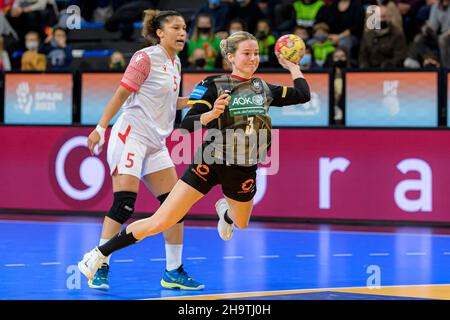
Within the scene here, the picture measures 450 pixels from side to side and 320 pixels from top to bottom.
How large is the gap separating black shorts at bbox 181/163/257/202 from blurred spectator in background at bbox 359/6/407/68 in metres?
7.04

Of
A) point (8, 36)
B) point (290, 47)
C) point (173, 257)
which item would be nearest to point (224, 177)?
point (173, 257)

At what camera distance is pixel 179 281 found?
28.0 feet

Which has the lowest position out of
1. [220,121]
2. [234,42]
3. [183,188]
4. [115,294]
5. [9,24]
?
[115,294]

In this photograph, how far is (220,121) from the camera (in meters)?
8.02

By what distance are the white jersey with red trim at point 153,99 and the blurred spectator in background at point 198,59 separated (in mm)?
6210

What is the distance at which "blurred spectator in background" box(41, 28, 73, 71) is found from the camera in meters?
16.5

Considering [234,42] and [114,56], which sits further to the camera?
[114,56]

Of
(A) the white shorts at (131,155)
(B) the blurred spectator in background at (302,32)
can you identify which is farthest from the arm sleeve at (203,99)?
(B) the blurred spectator in background at (302,32)

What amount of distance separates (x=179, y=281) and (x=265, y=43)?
789 centimetres
